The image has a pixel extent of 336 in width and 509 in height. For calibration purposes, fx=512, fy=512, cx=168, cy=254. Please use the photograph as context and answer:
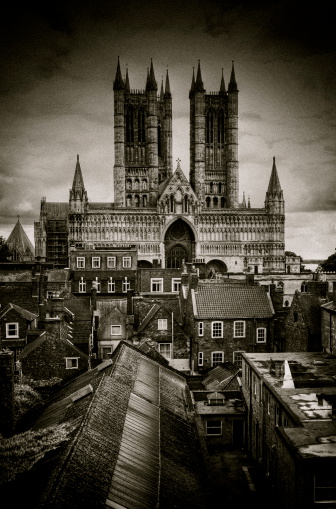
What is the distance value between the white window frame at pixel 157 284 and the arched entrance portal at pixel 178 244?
49906 mm

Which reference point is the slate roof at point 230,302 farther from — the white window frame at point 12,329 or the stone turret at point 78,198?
the stone turret at point 78,198

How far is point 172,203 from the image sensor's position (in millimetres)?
103938

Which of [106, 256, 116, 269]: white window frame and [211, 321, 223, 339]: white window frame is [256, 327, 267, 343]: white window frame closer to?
[211, 321, 223, 339]: white window frame

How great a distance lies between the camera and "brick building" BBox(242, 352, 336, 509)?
13195mm

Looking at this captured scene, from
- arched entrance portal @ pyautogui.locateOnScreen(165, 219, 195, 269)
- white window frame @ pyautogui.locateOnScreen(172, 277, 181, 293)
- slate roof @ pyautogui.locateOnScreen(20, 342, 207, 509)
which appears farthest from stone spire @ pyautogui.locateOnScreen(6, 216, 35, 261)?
slate roof @ pyautogui.locateOnScreen(20, 342, 207, 509)

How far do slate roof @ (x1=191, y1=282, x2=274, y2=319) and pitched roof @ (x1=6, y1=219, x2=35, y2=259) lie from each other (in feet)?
296

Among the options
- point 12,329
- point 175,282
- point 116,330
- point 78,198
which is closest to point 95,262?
point 175,282

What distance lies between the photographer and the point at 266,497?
64.3ft

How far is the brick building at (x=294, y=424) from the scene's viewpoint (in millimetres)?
13195

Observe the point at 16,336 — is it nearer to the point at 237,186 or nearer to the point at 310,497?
the point at 310,497

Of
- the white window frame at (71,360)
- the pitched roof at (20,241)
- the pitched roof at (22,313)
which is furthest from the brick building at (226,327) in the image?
the pitched roof at (20,241)

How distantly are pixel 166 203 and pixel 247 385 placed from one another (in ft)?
262

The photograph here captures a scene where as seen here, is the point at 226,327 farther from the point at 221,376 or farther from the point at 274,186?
the point at 274,186

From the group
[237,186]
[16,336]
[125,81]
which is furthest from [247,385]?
[125,81]
